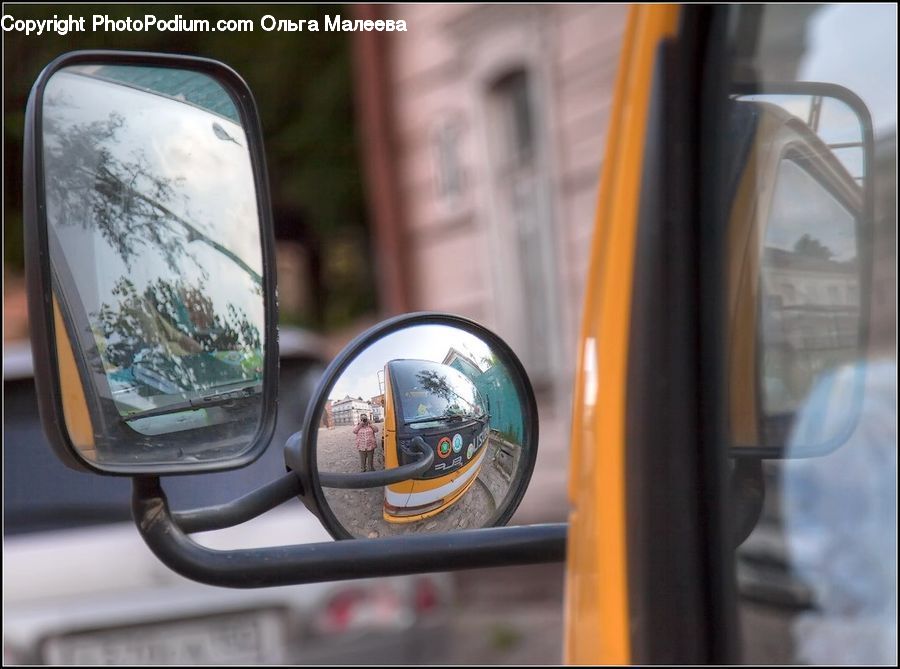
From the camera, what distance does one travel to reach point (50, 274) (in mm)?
1052

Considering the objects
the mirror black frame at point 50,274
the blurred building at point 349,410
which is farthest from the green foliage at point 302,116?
the blurred building at point 349,410

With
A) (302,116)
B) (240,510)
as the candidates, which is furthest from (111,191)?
(302,116)

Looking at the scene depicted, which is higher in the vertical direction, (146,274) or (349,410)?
(146,274)

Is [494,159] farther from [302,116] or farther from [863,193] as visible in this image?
[863,193]

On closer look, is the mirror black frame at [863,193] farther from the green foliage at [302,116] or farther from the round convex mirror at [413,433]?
the green foliage at [302,116]

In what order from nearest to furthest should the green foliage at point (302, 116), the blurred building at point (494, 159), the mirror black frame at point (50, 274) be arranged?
the mirror black frame at point (50, 274)
the blurred building at point (494, 159)
the green foliage at point (302, 116)

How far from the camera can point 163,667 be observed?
441 centimetres

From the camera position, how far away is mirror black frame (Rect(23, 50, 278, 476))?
1.05 meters

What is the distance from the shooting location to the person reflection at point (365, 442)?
42.6 inches

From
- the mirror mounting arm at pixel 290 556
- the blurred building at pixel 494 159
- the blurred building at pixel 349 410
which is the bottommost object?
the mirror mounting arm at pixel 290 556

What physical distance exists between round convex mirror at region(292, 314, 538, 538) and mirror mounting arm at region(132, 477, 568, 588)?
0.06 ft

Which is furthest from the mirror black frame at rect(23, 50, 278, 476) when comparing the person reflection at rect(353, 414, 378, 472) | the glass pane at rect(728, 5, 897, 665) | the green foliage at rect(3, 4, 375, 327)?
the green foliage at rect(3, 4, 375, 327)

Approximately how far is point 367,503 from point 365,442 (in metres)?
0.06

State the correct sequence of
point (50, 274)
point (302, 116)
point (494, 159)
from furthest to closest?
point (302, 116) → point (494, 159) → point (50, 274)
